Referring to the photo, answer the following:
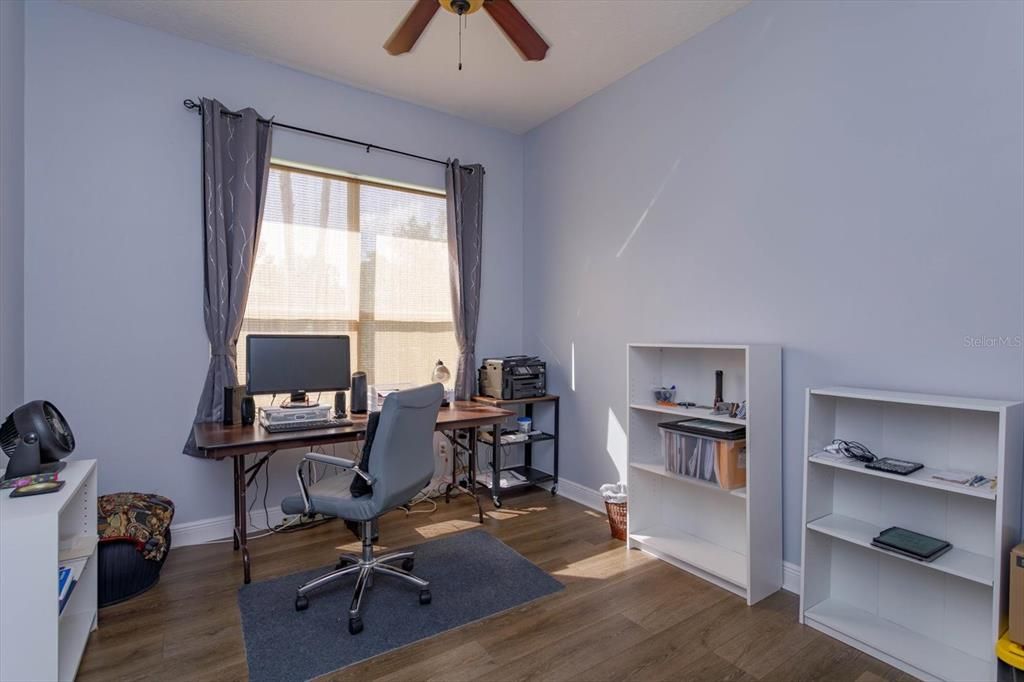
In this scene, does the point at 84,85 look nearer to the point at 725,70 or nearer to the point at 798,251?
the point at 725,70

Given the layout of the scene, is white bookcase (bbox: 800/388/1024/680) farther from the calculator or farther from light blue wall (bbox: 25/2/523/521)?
light blue wall (bbox: 25/2/523/521)

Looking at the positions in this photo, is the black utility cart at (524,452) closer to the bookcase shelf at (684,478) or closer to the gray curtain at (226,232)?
the bookcase shelf at (684,478)

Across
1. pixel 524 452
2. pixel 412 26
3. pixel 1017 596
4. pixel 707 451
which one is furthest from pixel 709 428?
pixel 412 26

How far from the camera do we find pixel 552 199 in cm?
416

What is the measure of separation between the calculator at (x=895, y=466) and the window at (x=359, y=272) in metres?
2.95

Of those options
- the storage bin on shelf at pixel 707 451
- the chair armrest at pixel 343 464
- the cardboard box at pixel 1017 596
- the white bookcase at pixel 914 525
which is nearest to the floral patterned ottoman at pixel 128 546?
the chair armrest at pixel 343 464

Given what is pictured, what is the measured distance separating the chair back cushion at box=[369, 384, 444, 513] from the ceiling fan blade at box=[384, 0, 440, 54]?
5.37 feet

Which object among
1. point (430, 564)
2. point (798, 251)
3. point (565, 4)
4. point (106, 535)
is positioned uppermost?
point (565, 4)

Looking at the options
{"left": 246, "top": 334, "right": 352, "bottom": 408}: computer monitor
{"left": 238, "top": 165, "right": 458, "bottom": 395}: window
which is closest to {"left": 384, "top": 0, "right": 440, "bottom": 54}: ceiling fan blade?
{"left": 238, "top": 165, "right": 458, "bottom": 395}: window

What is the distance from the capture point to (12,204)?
2.44 meters

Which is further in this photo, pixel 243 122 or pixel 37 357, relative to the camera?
pixel 243 122

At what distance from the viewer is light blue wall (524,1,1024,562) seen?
1913mm

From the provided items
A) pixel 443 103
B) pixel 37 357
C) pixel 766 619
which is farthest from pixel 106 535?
pixel 443 103

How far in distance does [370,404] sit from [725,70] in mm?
3041
